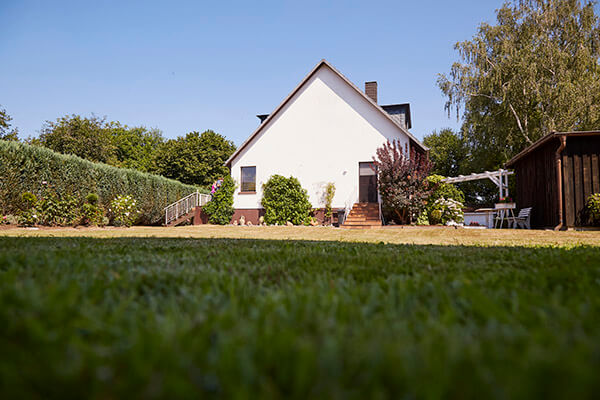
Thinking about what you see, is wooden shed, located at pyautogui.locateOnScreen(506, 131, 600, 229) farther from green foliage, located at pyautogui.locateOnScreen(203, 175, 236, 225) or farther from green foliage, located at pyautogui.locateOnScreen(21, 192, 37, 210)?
green foliage, located at pyautogui.locateOnScreen(21, 192, 37, 210)

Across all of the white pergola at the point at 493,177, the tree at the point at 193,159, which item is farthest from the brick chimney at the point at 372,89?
the tree at the point at 193,159

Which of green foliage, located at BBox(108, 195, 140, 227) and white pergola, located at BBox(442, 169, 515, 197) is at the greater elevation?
white pergola, located at BBox(442, 169, 515, 197)

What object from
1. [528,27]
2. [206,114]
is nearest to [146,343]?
[528,27]

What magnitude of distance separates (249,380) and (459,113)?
2140cm

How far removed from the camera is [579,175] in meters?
9.08

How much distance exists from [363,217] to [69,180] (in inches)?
444

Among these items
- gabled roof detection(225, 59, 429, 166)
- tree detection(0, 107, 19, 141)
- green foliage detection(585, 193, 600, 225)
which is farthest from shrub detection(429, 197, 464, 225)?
tree detection(0, 107, 19, 141)

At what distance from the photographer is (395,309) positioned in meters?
1.14

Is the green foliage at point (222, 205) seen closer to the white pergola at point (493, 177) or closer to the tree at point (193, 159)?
the white pergola at point (493, 177)

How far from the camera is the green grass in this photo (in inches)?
24.4

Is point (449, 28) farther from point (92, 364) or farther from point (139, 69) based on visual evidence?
point (92, 364)

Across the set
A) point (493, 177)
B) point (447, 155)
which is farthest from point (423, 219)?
point (447, 155)

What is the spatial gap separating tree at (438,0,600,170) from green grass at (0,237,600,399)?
776 inches

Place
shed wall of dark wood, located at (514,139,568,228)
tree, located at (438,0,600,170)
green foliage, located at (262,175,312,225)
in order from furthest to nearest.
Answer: tree, located at (438,0,600,170) < green foliage, located at (262,175,312,225) < shed wall of dark wood, located at (514,139,568,228)
